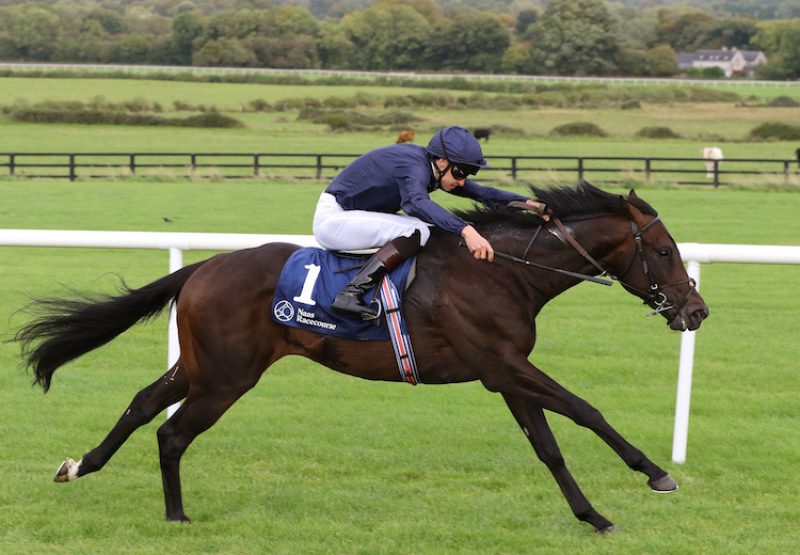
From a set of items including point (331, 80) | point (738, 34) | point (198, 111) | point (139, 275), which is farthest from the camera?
point (738, 34)

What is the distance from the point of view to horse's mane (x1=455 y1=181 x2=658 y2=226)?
16.7ft

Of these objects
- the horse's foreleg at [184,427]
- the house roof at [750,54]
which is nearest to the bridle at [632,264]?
the horse's foreleg at [184,427]

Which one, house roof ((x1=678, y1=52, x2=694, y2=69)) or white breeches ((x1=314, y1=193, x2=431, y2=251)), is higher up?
white breeches ((x1=314, y1=193, x2=431, y2=251))

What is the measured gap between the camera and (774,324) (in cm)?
1050

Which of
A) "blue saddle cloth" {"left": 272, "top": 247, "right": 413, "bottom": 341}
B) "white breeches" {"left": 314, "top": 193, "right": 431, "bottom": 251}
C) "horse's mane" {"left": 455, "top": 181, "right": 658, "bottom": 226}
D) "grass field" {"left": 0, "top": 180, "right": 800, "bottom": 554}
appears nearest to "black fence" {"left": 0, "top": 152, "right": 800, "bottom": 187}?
"grass field" {"left": 0, "top": 180, "right": 800, "bottom": 554}

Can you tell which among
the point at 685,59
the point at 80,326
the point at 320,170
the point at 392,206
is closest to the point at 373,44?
the point at 685,59

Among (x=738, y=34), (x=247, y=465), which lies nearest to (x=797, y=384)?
(x=247, y=465)

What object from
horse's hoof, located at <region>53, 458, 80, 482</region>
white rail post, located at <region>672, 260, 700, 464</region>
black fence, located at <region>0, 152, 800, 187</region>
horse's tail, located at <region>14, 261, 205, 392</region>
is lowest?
black fence, located at <region>0, 152, 800, 187</region>

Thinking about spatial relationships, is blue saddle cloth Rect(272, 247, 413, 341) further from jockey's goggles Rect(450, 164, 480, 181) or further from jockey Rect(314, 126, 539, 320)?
jockey's goggles Rect(450, 164, 480, 181)

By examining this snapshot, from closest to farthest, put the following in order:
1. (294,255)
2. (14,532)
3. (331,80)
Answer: (14,532) < (294,255) < (331,80)

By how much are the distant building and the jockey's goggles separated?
144m

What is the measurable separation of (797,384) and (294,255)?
13.7ft

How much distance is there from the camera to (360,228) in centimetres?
516

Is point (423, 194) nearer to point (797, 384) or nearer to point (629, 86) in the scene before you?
point (797, 384)
